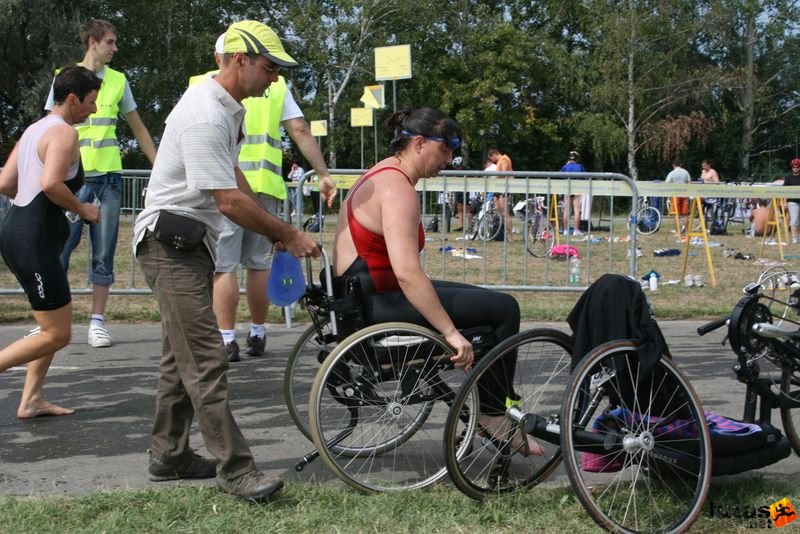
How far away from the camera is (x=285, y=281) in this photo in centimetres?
462

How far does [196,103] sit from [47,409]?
2.28 meters

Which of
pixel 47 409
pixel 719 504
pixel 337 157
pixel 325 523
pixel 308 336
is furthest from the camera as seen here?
pixel 337 157

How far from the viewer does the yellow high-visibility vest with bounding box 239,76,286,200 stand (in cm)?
677

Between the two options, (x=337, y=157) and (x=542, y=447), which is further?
(x=337, y=157)

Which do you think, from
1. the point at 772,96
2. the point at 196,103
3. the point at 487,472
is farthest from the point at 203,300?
the point at 772,96

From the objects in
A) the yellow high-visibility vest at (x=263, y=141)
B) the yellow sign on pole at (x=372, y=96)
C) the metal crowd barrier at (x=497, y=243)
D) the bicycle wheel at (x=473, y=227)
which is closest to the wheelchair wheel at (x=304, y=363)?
the yellow high-visibility vest at (x=263, y=141)

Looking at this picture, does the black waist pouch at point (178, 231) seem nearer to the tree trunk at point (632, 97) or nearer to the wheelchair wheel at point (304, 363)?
the wheelchair wheel at point (304, 363)

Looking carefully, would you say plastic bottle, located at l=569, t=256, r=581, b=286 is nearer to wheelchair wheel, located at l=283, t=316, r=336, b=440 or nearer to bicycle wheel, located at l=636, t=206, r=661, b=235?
wheelchair wheel, located at l=283, t=316, r=336, b=440

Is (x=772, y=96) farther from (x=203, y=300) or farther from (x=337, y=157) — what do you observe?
(x=203, y=300)

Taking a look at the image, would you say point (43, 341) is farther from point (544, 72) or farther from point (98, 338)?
point (544, 72)

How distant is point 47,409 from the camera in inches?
212

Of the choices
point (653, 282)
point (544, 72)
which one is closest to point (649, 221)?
point (653, 282)

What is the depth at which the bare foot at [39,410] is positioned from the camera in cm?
530

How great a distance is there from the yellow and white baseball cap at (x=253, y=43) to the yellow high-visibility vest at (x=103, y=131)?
353 centimetres
